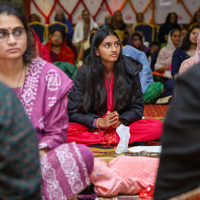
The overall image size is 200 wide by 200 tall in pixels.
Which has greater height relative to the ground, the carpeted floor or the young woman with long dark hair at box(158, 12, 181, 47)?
the young woman with long dark hair at box(158, 12, 181, 47)

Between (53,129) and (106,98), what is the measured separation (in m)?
0.94

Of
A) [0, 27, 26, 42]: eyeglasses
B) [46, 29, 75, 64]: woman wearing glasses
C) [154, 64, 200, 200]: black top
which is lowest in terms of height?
[46, 29, 75, 64]: woman wearing glasses

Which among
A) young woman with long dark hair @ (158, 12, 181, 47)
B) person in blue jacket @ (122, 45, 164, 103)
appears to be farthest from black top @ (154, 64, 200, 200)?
young woman with long dark hair @ (158, 12, 181, 47)

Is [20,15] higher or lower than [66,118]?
higher

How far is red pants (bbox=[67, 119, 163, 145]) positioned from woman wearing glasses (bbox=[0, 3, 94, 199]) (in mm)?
772

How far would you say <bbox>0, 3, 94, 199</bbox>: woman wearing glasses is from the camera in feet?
Answer: 4.13

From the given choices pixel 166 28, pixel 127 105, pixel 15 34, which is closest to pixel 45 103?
pixel 15 34

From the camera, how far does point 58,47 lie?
4484 millimetres

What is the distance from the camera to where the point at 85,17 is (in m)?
6.88

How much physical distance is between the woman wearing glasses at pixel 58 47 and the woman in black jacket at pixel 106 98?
7.01ft

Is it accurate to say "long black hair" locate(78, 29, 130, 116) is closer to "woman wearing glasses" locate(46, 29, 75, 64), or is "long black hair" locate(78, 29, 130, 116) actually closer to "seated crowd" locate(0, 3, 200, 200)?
"seated crowd" locate(0, 3, 200, 200)

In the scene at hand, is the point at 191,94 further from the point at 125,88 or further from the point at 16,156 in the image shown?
the point at 125,88

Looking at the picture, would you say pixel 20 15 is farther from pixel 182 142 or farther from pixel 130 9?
pixel 130 9

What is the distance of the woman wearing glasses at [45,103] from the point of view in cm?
126
